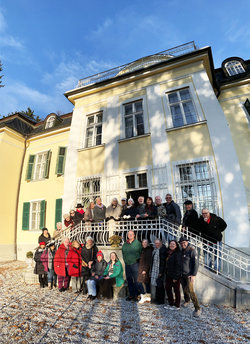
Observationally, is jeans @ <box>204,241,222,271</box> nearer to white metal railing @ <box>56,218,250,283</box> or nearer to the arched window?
white metal railing @ <box>56,218,250,283</box>

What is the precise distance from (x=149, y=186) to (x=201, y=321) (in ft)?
14.5

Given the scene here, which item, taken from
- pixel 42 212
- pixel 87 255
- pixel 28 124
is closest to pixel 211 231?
pixel 87 255

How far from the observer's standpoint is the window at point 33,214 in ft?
36.8

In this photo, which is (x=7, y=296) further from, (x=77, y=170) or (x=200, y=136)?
(x=200, y=136)

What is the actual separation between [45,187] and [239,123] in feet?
35.6

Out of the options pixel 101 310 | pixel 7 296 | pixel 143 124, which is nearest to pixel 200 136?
pixel 143 124

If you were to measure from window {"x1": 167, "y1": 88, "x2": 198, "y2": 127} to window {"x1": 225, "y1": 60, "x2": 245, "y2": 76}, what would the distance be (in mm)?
4480

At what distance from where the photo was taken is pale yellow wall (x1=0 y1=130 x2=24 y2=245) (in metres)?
11.4

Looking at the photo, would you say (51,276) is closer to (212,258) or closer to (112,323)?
(112,323)

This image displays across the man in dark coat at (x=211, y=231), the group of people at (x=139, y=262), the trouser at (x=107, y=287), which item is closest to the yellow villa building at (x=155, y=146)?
the man in dark coat at (x=211, y=231)

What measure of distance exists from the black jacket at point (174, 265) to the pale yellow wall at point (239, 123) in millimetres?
5246

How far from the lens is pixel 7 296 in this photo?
197 inches

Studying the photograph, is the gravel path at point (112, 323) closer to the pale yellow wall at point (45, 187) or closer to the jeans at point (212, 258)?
the jeans at point (212, 258)

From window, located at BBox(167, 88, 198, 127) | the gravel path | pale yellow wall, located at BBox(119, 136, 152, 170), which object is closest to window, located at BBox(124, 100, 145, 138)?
pale yellow wall, located at BBox(119, 136, 152, 170)
